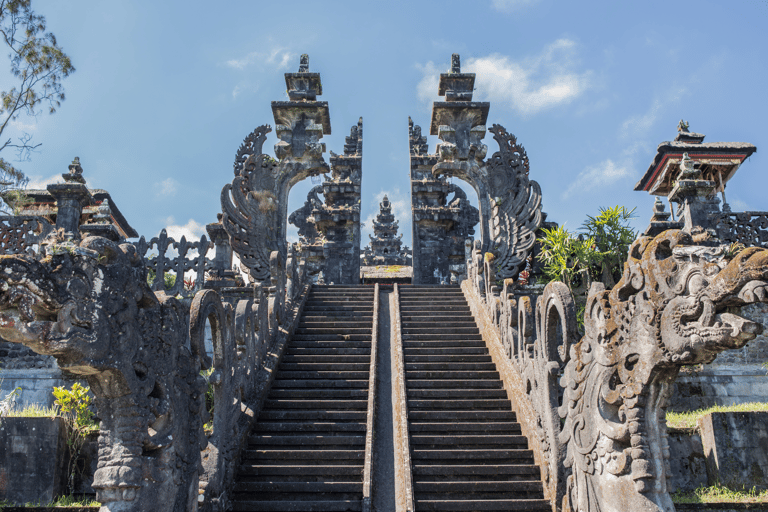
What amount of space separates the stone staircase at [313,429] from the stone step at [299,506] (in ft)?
0.03

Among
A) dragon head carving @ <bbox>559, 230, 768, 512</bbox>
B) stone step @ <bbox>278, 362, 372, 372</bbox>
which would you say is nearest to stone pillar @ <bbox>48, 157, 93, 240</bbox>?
stone step @ <bbox>278, 362, 372, 372</bbox>

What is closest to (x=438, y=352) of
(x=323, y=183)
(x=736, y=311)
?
(x=736, y=311)

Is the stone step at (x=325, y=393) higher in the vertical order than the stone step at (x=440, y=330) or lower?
lower

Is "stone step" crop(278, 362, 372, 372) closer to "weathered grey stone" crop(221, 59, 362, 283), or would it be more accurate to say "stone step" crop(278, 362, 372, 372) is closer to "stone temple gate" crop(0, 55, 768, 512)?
"stone temple gate" crop(0, 55, 768, 512)

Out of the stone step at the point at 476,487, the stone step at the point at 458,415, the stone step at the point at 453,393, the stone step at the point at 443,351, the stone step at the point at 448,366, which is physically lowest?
the stone step at the point at 476,487

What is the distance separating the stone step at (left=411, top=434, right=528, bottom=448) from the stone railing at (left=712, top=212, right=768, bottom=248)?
25.4 ft

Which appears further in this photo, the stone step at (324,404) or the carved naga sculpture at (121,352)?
the stone step at (324,404)

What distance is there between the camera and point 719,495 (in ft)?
23.1

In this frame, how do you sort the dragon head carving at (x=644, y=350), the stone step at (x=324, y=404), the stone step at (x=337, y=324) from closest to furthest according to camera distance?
1. the dragon head carving at (x=644, y=350)
2. the stone step at (x=324, y=404)
3. the stone step at (x=337, y=324)

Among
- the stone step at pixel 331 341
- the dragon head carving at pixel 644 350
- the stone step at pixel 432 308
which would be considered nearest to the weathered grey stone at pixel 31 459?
the stone step at pixel 331 341

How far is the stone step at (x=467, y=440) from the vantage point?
282 inches

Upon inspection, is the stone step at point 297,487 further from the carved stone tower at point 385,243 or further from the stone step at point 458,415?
the carved stone tower at point 385,243

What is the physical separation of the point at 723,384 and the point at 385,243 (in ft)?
52.5

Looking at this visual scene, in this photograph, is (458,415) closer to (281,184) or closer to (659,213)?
(659,213)
